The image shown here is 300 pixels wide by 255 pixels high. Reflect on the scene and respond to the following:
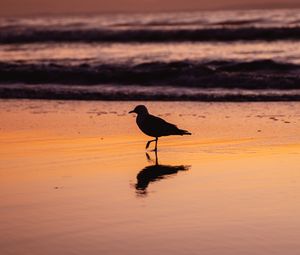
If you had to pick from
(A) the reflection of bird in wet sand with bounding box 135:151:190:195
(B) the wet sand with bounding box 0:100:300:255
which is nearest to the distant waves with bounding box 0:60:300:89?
(B) the wet sand with bounding box 0:100:300:255

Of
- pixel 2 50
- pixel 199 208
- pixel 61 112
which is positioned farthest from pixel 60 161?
pixel 2 50

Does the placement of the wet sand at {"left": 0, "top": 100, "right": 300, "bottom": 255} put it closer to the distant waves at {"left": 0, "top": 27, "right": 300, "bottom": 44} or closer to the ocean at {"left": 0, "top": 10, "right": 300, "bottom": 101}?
the ocean at {"left": 0, "top": 10, "right": 300, "bottom": 101}

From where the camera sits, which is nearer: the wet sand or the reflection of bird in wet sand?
the wet sand

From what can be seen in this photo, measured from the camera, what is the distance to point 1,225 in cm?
619

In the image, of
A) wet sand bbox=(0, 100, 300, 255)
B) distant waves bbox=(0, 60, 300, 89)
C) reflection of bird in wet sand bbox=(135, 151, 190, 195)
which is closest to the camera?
wet sand bbox=(0, 100, 300, 255)

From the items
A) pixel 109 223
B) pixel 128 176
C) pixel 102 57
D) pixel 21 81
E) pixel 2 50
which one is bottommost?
pixel 109 223

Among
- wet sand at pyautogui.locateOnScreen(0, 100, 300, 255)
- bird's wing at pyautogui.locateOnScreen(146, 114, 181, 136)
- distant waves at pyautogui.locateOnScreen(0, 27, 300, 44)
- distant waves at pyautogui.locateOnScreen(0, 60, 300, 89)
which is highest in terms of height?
distant waves at pyautogui.locateOnScreen(0, 27, 300, 44)

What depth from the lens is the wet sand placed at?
578 centimetres

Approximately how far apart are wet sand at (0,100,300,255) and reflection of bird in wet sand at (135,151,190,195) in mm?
12

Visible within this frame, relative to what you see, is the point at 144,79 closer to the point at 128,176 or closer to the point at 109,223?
the point at 128,176

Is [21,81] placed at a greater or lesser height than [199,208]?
greater

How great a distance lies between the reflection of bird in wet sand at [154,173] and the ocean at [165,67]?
5.88m

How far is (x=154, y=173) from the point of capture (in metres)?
8.36

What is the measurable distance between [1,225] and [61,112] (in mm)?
6972
